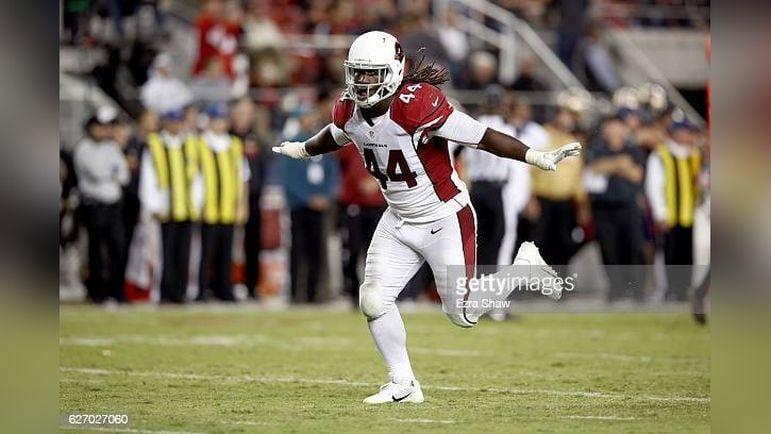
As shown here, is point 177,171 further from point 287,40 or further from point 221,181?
point 287,40

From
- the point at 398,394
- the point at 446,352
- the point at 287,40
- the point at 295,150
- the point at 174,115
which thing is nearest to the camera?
the point at 398,394

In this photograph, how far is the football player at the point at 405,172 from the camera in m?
6.95

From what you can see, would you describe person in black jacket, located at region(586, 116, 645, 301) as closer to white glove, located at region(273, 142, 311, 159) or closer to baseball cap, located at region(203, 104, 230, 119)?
baseball cap, located at region(203, 104, 230, 119)

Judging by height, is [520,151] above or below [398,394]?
above

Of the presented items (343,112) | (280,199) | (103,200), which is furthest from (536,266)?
(280,199)

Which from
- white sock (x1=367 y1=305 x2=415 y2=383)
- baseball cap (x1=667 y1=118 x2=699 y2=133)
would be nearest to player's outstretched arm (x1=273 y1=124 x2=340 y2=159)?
white sock (x1=367 y1=305 x2=415 y2=383)

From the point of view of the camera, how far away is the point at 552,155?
6.73 meters

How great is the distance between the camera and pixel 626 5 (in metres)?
18.6

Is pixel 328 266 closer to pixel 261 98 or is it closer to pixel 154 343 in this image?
pixel 261 98

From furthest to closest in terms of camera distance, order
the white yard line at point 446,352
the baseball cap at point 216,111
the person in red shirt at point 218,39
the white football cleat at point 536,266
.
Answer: the person in red shirt at point 218,39, the baseball cap at point 216,111, the white yard line at point 446,352, the white football cleat at point 536,266

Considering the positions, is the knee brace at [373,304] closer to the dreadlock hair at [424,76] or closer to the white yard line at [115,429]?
the dreadlock hair at [424,76]

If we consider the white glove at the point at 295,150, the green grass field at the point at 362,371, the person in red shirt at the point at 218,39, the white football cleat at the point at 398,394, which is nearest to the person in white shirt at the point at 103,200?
the green grass field at the point at 362,371

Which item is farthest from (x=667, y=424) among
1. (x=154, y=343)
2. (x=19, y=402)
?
(x=154, y=343)

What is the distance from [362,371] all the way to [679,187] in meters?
5.67
